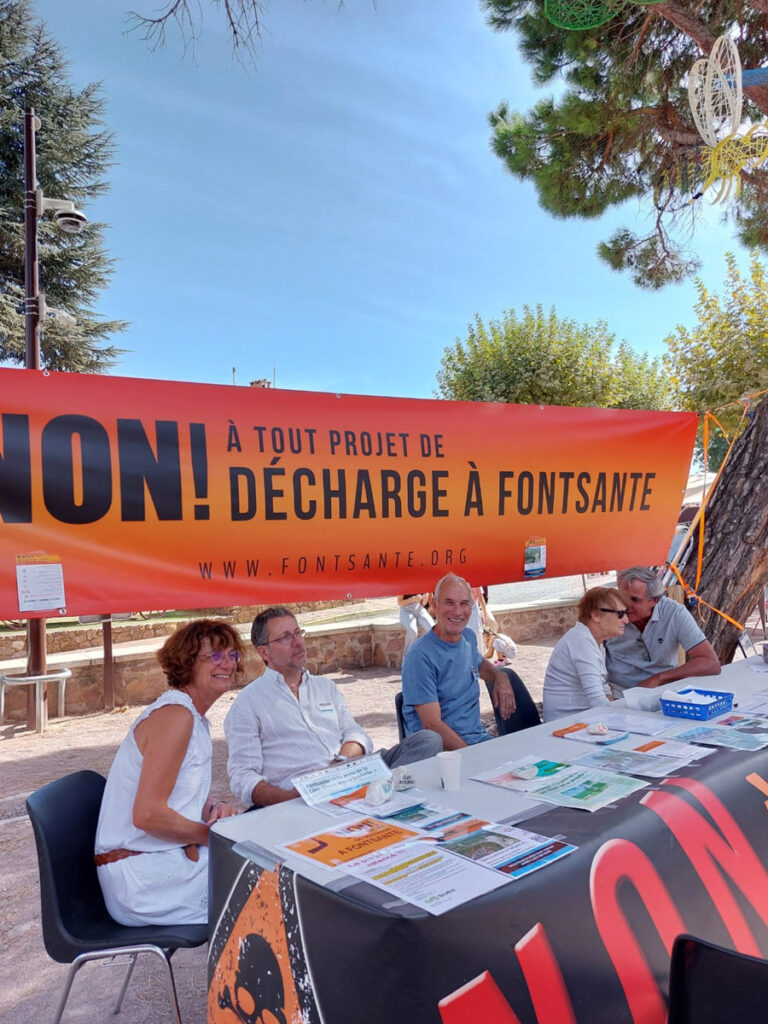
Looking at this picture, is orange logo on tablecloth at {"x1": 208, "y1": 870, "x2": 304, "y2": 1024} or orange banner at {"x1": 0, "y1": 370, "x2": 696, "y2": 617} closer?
orange logo on tablecloth at {"x1": 208, "y1": 870, "x2": 304, "y2": 1024}

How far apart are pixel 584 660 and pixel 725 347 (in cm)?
949

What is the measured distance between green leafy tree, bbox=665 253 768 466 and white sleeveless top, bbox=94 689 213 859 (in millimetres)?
9591

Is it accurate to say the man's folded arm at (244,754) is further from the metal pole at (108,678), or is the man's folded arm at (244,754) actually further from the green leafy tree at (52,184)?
the green leafy tree at (52,184)

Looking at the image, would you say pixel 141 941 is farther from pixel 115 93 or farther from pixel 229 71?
pixel 115 93

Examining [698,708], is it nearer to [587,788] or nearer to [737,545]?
[587,788]

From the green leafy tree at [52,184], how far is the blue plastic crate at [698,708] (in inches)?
730

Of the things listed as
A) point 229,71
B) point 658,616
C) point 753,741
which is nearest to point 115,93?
point 229,71

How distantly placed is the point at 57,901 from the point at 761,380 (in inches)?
396

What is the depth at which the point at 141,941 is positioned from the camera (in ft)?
6.14

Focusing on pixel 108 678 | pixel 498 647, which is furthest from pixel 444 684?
pixel 108 678

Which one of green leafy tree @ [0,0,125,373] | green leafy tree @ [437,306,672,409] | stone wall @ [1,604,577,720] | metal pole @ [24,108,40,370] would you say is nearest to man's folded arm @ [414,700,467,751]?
stone wall @ [1,604,577,720]

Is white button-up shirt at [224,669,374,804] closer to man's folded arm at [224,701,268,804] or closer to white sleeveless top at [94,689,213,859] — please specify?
man's folded arm at [224,701,268,804]

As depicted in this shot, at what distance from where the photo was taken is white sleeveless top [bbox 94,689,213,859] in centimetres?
205

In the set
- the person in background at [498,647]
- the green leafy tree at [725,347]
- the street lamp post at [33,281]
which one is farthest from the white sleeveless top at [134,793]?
the green leafy tree at [725,347]
